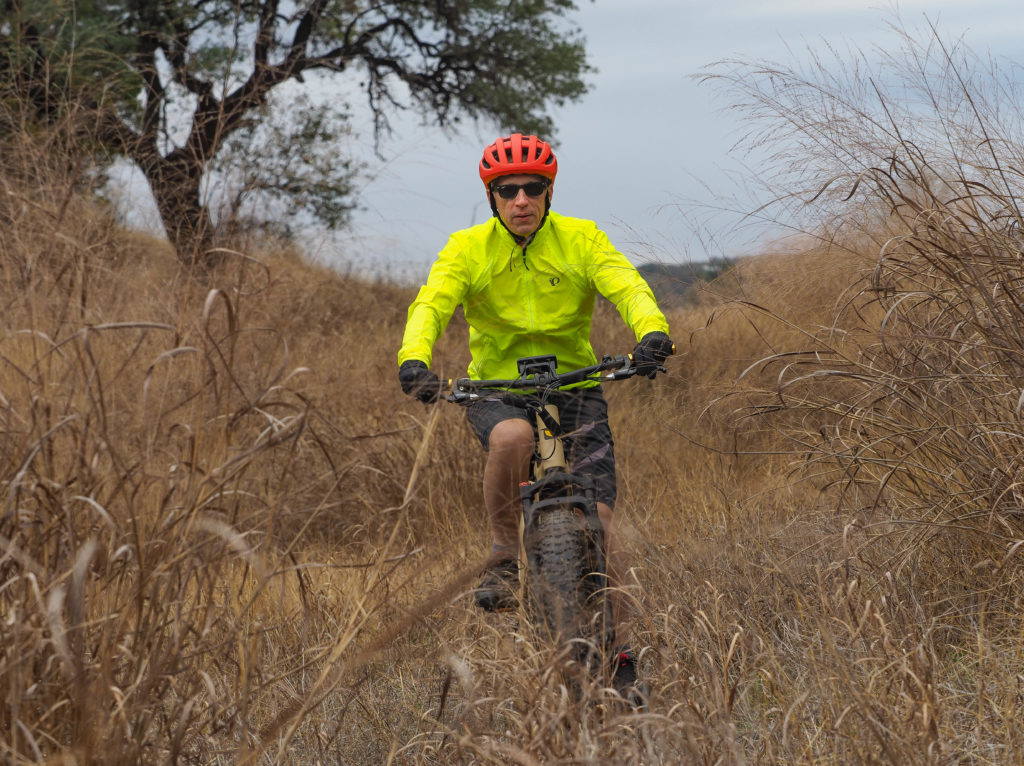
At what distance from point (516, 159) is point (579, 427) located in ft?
3.44

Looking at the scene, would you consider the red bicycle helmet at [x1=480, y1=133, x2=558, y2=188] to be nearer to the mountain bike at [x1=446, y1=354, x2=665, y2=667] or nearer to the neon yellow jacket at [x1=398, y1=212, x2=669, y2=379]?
the neon yellow jacket at [x1=398, y1=212, x2=669, y2=379]

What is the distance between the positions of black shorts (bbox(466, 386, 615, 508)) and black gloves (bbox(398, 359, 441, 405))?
275 mm

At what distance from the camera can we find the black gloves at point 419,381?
3137mm

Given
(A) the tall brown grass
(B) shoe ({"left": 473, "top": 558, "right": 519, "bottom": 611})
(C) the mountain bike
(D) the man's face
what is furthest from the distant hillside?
(B) shoe ({"left": 473, "top": 558, "right": 519, "bottom": 611})

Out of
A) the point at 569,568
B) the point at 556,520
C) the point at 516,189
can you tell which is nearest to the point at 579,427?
the point at 556,520

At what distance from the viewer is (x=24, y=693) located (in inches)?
80.4

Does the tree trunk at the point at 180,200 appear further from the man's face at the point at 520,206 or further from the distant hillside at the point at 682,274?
the distant hillside at the point at 682,274

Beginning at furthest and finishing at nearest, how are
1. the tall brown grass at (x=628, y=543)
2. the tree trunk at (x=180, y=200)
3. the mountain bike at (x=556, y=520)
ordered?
the tree trunk at (x=180, y=200), the mountain bike at (x=556, y=520), the tall brown grass at (x=628, y=543)

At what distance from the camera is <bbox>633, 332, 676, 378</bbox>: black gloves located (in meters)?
3.46

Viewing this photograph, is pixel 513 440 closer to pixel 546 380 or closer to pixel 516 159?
pixel 546 380

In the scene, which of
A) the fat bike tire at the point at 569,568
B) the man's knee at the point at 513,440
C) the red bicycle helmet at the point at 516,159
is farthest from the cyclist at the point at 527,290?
the fat bike tire at the point at 569,568

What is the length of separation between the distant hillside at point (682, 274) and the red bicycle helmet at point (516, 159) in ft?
1.74

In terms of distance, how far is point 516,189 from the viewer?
4.06 meters

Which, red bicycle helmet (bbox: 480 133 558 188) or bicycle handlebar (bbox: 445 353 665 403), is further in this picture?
red bicycle helmet (bbox: 480 133 558 188)
